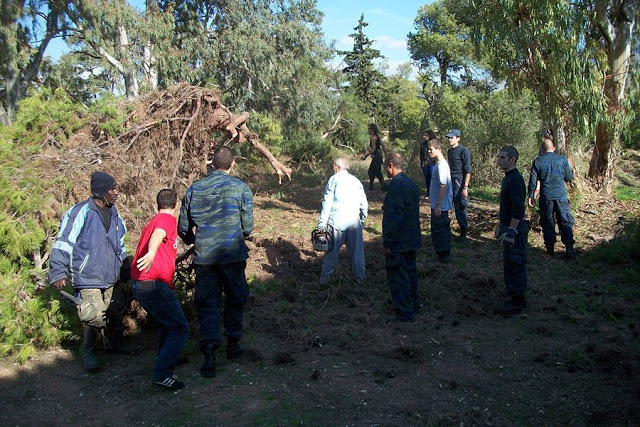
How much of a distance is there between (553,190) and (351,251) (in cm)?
329

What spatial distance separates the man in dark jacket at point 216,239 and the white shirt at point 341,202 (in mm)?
2148

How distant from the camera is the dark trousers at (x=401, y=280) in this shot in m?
5.55

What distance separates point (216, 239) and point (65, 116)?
380 centimetres

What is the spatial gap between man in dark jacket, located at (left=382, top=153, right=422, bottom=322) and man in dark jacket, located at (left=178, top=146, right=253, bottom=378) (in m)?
1.64

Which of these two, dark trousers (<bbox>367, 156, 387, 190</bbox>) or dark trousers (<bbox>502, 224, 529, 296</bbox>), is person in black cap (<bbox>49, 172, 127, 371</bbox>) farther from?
dark trousers (<bbox>367, 156, 387, 190</bbox>)

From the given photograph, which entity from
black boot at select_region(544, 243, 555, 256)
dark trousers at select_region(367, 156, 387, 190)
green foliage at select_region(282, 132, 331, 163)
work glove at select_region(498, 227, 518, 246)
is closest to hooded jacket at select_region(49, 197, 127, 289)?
work glove at select_region(498, 227, 518, 246)

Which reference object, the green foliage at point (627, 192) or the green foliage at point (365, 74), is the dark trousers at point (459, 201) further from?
the green foliage at point (365, 74)

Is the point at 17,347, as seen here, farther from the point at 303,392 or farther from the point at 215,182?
the point at 303,392

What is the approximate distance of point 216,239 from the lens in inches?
172

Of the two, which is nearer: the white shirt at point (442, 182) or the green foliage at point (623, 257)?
the green foliage at point (623, 257)

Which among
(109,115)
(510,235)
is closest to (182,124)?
(109,115)

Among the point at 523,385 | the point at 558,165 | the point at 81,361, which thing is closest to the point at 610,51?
the point at 558,165

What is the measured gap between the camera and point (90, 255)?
4461 millimetres

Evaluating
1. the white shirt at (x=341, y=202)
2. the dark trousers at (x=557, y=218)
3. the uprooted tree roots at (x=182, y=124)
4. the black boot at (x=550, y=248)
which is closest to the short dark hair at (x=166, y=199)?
the white shirt at (x=341, y=202)
